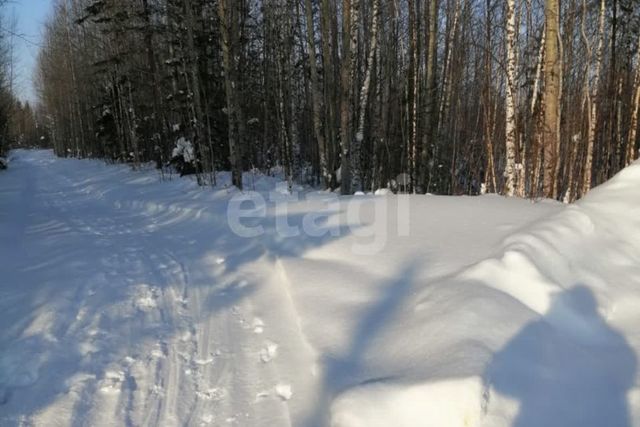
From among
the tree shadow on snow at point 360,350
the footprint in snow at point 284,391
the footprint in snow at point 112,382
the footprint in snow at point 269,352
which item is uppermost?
the tree shadow on snow at point 360,350

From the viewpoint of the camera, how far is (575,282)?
3.65 metres

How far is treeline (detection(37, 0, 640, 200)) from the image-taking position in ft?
27.8

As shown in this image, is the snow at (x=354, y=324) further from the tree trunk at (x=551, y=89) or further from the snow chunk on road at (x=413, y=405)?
the tree trunk at (x=551, y=89)

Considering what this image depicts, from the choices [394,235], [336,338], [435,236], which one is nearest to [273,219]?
[394,235]

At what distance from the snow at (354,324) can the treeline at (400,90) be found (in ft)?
11.4

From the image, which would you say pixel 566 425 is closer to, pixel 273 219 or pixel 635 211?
pixel 635 211

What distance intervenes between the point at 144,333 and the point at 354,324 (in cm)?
193

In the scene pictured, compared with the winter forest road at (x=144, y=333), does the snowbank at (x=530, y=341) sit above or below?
above

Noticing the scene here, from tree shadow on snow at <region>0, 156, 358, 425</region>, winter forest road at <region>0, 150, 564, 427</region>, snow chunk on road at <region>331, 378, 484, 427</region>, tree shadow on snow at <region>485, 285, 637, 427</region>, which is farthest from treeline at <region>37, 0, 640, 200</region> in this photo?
snow chunk on road at <region>331, 378, 484, 427</region>

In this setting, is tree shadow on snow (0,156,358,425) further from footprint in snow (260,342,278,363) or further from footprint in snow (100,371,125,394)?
footprint in snow (260,342,278,363)

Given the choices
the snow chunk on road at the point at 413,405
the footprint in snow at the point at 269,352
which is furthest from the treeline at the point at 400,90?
the snow chunk on road at the point at 413,405

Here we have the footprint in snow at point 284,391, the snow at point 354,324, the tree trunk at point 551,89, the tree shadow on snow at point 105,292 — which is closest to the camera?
the snow at point 354,324

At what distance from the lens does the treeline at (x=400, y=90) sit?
848 centimetres

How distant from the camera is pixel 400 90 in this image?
1500 cm
